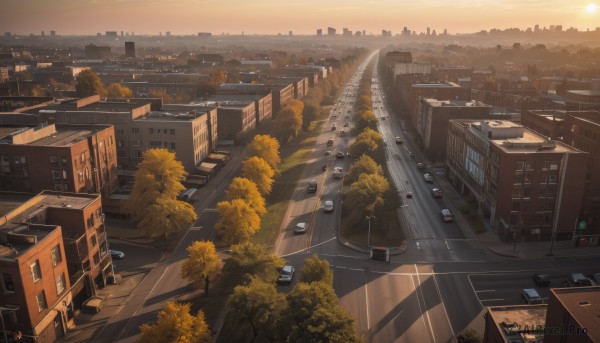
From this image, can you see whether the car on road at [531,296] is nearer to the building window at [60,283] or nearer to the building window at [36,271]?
the building window at [60,283]

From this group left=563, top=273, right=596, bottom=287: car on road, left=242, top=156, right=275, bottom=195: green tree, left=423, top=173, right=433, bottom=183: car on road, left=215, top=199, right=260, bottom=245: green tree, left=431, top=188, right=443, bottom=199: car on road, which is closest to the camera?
left=563, top=273, right=596, bottom=287: car on road

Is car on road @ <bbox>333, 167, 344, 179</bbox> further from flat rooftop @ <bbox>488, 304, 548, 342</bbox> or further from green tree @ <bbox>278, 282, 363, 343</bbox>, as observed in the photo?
flat rooftop @ <bbox>488, 304, 548, 342</bbox>

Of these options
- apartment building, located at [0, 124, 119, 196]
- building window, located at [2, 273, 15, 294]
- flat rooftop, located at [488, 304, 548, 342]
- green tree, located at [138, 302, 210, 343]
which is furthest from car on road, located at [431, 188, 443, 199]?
building window, located at [2, 273, 15, 294]

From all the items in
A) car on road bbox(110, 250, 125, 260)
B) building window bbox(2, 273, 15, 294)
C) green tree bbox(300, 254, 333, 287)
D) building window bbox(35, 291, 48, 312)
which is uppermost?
building window bbox(2, 273, 15, 294)

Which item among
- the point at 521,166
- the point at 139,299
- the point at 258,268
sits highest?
the point at 521,166

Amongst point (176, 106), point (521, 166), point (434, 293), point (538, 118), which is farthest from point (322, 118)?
point (434, 293)

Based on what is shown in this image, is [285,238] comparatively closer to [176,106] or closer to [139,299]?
[139,299]

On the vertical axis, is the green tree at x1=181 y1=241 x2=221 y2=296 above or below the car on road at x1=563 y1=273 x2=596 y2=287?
above
